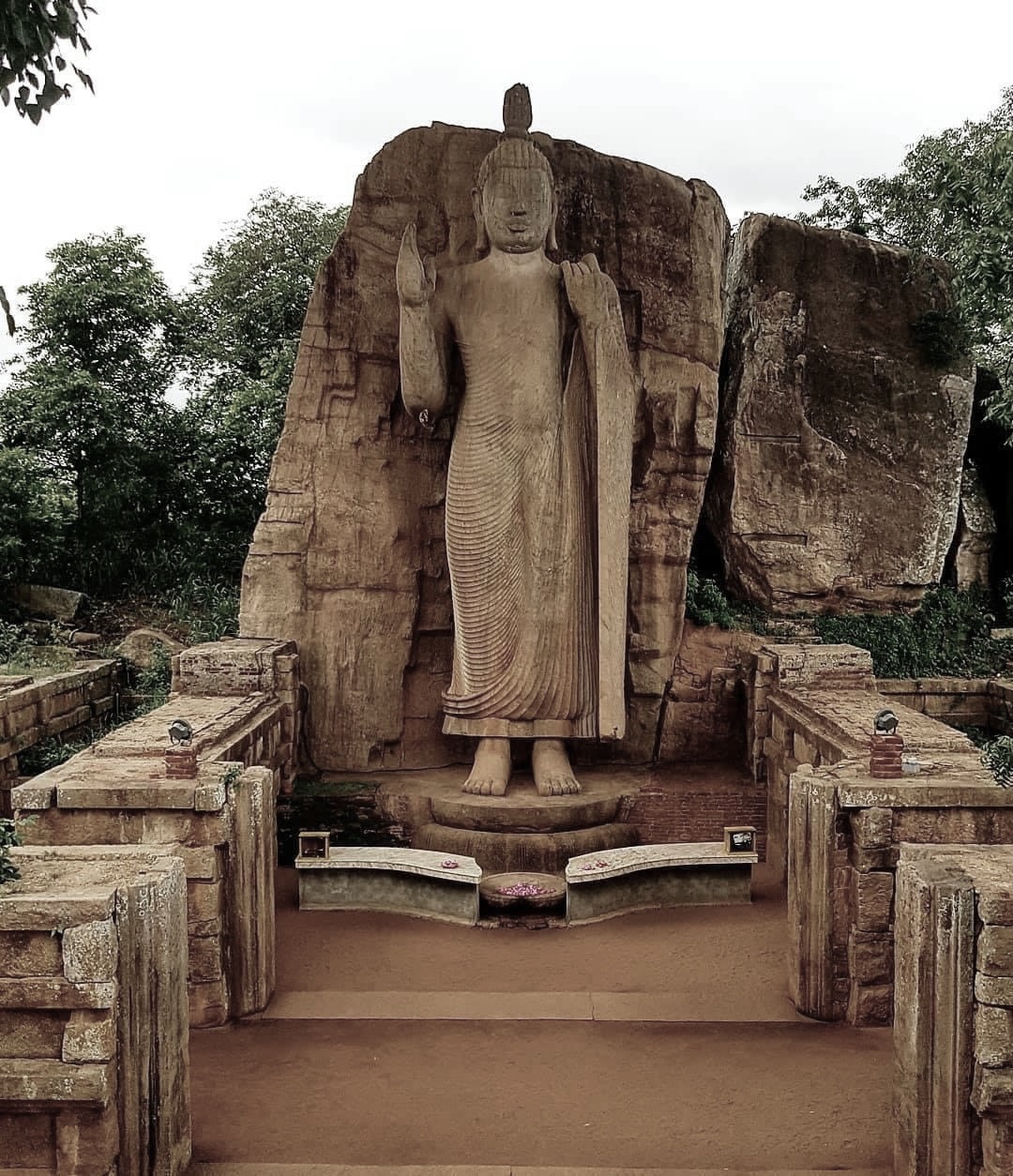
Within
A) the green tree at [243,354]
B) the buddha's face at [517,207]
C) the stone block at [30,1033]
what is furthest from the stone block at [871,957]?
the green tree at [243,354]

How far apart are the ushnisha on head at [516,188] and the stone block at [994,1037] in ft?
18.2

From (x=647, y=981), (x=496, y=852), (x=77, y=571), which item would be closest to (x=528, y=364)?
(x=496, y=852)

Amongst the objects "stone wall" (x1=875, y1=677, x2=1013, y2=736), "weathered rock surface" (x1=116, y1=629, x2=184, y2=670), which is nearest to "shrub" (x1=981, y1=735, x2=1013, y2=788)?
"stone wall" (x1=875, y1=677, x2=1013, y2=736)

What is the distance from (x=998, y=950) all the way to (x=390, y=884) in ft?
12.8

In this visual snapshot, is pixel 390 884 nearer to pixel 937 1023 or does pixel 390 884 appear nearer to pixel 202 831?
pixel 202 831

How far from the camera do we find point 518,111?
25.2 feet

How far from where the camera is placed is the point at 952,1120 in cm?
353

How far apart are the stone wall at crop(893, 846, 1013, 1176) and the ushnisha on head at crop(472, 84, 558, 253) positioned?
515 centimetres

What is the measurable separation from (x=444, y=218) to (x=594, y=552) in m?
2.63

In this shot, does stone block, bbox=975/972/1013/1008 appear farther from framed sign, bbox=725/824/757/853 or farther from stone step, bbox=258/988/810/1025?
framed sign, bbox=725/824/757/853

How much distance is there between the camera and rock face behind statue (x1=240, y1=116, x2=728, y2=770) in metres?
8.32

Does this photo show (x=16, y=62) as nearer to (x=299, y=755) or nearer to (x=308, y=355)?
(x=308, y=355)

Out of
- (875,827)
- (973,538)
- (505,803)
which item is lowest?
(505,803)

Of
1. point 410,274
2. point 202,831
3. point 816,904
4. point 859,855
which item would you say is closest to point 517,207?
point 410,274
